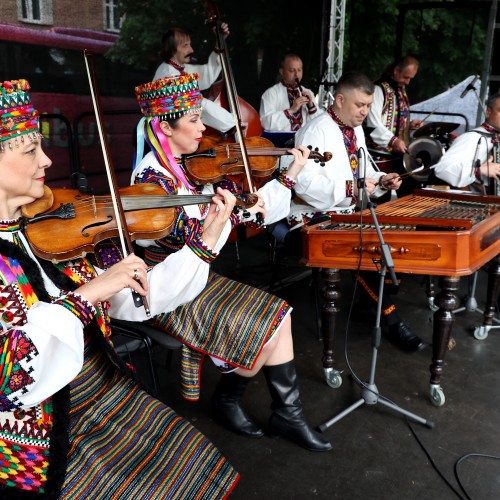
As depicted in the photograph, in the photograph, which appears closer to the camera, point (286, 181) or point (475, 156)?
point (286, 181)

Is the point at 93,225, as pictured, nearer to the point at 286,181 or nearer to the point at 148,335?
the point at 148,335

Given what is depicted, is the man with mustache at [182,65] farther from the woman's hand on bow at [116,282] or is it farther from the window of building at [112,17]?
the woman's hand on bow at [116,282]

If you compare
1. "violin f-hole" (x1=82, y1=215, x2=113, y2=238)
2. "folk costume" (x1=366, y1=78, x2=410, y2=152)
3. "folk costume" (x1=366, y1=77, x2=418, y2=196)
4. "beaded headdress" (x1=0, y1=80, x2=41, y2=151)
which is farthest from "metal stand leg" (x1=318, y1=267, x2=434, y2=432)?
"folk costume" (x1=366, y1=78, x2=410, y2=152)

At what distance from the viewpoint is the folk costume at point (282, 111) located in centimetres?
502

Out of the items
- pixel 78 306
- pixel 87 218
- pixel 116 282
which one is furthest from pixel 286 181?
pixel 78 306

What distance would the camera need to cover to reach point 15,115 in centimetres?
131

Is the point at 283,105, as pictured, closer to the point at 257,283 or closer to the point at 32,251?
the point at 257,283

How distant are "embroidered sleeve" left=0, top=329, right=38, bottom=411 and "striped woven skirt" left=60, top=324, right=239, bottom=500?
0.82ft

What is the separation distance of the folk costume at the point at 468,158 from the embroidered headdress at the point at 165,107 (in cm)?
214

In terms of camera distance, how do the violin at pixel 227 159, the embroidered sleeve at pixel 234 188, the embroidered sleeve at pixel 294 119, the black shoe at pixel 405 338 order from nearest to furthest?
1. the embroidered sleeve at pixel 234 188
2. the violin at pixel 227 159
3. the black shoe at pixel 405 338
4. the embroidered sleeve at pixel 294 119

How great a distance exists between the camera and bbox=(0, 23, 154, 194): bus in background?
11.8 ft

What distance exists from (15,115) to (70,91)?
2.93 m

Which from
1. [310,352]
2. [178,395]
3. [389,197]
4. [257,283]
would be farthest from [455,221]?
[389,197]

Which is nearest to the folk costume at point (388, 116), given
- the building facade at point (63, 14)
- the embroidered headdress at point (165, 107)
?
the building facade at point (63, 14)
